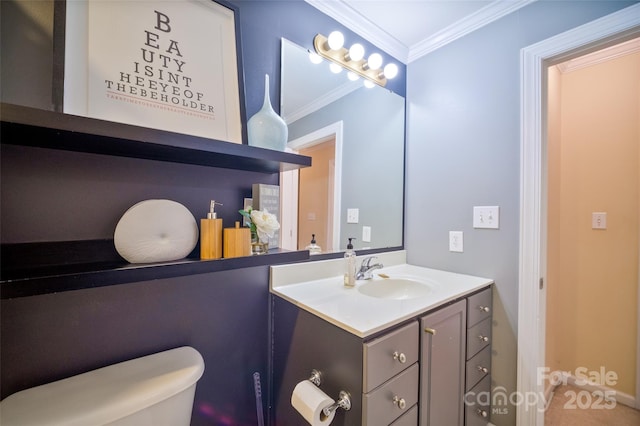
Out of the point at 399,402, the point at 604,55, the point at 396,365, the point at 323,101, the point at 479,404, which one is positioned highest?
the point at 604,55

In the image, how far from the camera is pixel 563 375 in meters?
1.87

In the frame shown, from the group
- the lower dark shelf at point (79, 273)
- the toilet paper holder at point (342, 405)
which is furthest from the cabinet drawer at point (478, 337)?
the lower dark shelf at point (79, 273)

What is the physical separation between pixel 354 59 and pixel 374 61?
0.16m

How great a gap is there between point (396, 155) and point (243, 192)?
1.16 meters

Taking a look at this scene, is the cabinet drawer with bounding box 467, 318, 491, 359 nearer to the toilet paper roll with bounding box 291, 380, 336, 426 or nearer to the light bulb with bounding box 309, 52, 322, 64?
the toilet paper roll with bounding box 291, 380, 336, 426

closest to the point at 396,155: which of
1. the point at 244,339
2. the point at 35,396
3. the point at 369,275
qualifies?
the point at 369,275

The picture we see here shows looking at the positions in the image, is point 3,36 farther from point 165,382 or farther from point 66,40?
point 165,382

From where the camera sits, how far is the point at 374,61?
1.55m

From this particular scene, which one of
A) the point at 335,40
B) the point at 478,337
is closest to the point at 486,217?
the point at 478,337

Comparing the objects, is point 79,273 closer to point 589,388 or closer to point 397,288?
point 397,288

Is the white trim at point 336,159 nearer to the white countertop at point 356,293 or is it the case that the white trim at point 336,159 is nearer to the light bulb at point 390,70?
the white countertop at point 356,293

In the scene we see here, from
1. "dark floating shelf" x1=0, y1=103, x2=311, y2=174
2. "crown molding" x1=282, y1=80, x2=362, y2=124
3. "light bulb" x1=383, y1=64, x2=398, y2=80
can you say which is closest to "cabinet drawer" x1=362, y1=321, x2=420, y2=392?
"dark floating shelf" x1=0, y1=103, x2=311, y2=174

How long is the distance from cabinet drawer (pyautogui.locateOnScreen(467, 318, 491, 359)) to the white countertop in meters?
0.20

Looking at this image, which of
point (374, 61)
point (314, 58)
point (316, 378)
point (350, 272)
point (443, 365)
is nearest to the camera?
point (316, 378)
